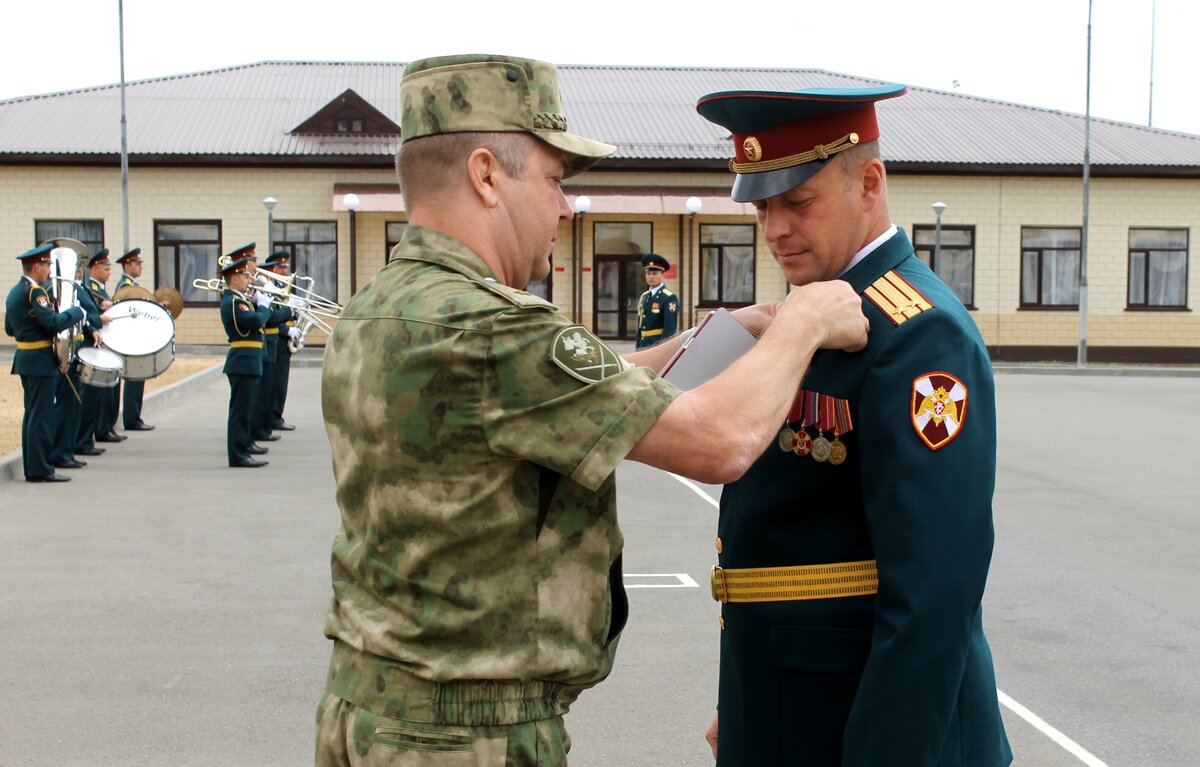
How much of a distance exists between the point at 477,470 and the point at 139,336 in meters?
13.6

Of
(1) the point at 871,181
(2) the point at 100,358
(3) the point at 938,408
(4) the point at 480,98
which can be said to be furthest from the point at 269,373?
(3) the point at 938,408

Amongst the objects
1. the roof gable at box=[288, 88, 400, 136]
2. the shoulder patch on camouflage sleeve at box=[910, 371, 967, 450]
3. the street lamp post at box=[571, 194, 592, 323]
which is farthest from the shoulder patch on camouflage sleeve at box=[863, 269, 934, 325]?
the roof gable at box=[288, 88, 400, 136]

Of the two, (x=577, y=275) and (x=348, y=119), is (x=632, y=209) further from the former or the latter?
(x=348, y=119)

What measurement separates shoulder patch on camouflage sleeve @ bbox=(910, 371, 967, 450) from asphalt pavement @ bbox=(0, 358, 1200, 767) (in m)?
2.75

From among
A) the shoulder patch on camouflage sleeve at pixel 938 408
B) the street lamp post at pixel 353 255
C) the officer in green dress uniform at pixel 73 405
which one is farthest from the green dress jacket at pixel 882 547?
the street lamp post at pixel 353 255

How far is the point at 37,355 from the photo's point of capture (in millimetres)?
12500

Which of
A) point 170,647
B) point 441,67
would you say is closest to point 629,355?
point 441,67

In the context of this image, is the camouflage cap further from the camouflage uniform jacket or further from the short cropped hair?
the camouflage uniform jacket

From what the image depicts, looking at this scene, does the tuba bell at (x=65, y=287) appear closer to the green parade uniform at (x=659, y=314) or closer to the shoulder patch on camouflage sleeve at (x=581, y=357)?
the green parade uniform at (x=659, y=314)

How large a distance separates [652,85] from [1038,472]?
28501mm

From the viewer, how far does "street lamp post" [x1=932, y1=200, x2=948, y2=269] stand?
30969mm

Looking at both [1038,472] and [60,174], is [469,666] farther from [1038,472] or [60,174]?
[60,174]

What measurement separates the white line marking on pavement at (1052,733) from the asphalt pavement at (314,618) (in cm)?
1

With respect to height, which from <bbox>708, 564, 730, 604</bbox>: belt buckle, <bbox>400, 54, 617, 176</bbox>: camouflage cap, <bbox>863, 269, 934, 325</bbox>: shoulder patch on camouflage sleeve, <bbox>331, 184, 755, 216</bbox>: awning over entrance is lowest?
<bbox>708, 564, 730, 604</bbox>: belt buckle
